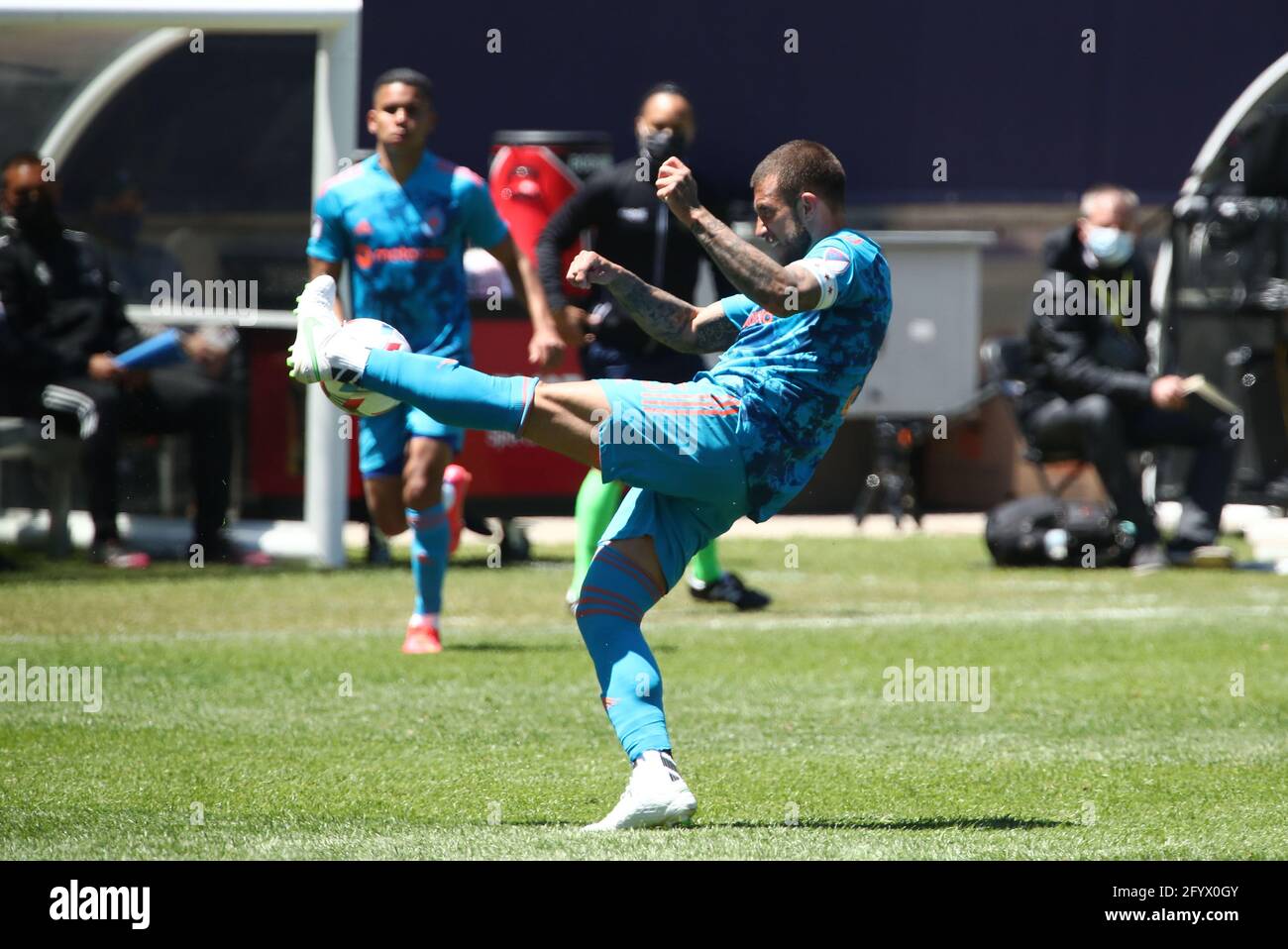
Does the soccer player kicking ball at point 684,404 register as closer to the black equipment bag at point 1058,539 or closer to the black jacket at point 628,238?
the black jacket at point 628,238

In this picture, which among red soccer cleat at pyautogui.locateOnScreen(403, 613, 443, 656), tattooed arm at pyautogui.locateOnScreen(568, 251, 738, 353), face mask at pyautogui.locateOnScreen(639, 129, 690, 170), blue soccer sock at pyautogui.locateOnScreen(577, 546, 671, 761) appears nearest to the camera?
blue soccer sock at pyautogui.locateOnScreen(577, 546, 671, 761)

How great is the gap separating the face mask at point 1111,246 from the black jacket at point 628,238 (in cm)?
398

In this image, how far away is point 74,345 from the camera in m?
11.7

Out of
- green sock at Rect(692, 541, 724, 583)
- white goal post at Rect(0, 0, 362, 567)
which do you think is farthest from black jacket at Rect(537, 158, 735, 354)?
white goal post at Rect(0, 0, 362, 567)

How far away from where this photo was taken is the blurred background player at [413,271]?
8.31 metres

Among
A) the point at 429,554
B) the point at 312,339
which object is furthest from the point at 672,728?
the point at 312,339

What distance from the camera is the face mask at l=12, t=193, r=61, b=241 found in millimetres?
11656

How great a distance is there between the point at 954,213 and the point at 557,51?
12.7 feet

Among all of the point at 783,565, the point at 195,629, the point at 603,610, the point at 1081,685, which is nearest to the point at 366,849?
the point at 603,610

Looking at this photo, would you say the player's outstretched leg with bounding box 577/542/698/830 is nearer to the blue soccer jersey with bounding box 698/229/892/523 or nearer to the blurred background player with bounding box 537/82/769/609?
the blue soccer jersey with bounding box 698/229/892/523

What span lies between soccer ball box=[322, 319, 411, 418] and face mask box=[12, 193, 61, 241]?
288 inches

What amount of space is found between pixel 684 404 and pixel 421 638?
3711 millimetres

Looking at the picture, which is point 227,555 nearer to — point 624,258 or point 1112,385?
point 624,258

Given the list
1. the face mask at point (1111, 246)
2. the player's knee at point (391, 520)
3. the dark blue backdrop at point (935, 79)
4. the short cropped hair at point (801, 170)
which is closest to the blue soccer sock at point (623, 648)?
the short cropped hair at point (801, 170)
